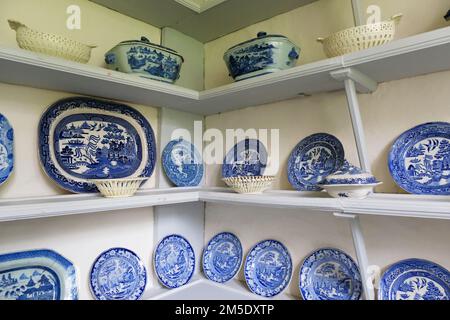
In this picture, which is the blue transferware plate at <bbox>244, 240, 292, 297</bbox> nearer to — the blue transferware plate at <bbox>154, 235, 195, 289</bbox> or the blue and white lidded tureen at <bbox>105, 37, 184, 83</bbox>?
the blue transferware plate at <bbox>154, 235, 195, 289</bbox>

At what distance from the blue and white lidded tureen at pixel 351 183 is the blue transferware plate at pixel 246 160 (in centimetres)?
34

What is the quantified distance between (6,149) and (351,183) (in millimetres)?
859

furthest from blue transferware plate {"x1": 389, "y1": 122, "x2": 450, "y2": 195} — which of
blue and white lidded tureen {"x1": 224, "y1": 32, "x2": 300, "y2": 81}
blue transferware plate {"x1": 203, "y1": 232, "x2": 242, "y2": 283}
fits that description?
blue transferware plate {"x1": 203, "y1": 232, "x2": 242, "y2": 283}

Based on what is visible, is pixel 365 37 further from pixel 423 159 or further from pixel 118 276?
pixel 118 276

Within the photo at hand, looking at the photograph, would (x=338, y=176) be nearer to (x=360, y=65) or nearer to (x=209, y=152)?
(x=360, y=65)

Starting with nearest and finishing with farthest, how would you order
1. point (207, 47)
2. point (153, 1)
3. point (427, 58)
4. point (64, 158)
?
point (427, 58) → point (64, 158) → point (153, 1) → point (207, 47)

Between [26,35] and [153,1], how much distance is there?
425mm

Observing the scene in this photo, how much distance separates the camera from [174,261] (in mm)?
1039

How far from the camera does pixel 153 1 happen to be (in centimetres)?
93

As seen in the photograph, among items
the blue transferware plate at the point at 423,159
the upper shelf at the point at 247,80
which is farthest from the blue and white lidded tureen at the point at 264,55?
the blue transferware plate at the point at 423,159

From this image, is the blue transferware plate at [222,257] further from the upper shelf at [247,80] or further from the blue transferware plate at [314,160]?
the upper shelf at [247,80]

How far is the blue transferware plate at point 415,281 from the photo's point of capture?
672mm

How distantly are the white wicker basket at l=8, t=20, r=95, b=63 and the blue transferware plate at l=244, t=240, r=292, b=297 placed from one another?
0.81 metres
